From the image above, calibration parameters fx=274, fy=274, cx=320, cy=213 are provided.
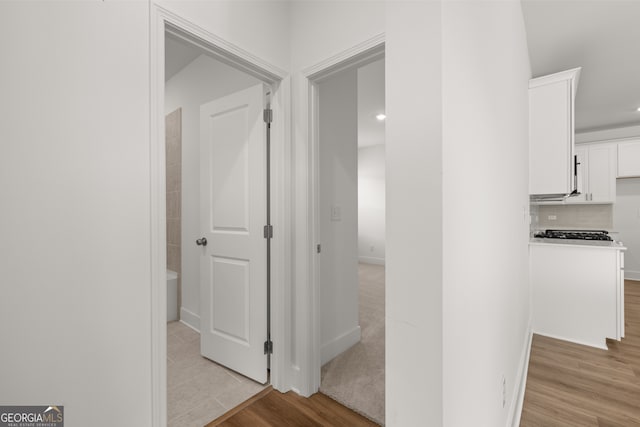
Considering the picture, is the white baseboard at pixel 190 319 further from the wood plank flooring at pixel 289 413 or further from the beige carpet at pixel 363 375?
A: the beige carpet at pixel 363 375

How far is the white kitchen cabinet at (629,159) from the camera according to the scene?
4449 mm

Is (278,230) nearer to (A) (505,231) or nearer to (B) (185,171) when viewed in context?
(A) (505,231)

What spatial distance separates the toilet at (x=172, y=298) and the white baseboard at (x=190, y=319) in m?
0.10

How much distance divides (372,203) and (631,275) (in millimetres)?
4871

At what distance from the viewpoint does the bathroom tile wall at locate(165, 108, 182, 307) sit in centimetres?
306

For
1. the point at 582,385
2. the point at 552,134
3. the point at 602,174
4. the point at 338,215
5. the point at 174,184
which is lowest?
the point at 582,385

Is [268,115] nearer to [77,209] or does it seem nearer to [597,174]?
[77,209]

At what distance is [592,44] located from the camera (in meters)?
2.58

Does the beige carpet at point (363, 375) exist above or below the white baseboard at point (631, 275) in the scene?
below

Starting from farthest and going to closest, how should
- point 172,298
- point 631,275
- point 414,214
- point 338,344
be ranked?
point 631,275
point 172,298
point 338,344
point 414,214

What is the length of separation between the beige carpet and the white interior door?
51 cm

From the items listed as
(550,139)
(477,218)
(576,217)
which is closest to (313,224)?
(477,218)

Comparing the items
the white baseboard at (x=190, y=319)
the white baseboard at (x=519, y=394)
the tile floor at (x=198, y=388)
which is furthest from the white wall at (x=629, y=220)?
the white baseboard at (x=190, y=319)

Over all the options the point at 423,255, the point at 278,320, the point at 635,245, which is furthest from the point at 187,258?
the point at 635,245
